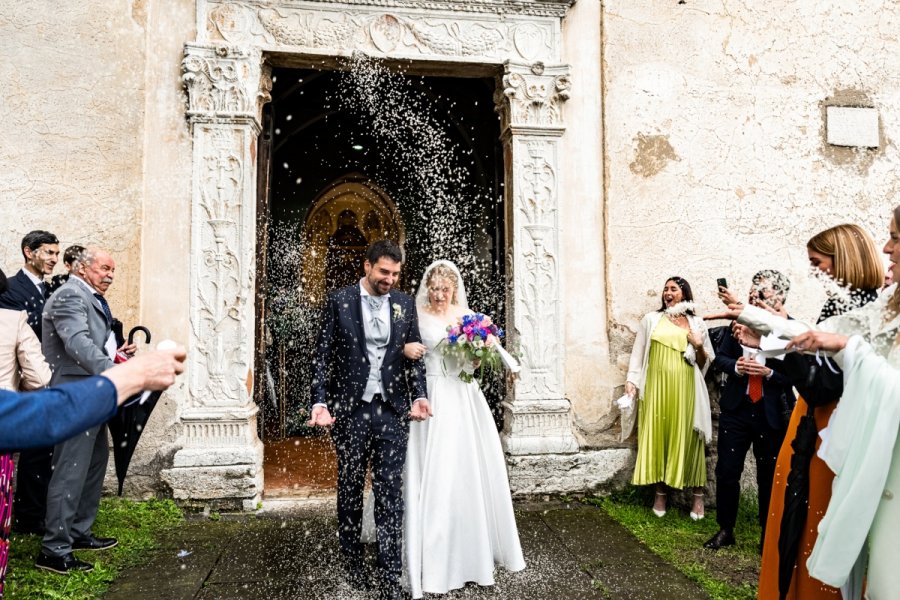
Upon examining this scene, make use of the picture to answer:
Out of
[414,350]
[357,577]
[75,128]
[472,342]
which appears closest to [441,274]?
[472,342]

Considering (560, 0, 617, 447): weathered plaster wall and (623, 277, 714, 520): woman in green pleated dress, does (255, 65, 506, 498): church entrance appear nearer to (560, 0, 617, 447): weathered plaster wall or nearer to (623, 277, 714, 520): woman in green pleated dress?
(560, 0, 617, 447): weathered plaster wall

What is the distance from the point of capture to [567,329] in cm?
595

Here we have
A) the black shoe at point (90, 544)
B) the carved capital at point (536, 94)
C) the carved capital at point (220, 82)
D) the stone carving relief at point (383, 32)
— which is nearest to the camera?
the black shoe at point (90, 544)

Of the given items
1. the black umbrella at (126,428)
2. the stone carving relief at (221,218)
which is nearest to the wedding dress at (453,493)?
the black umbrella at (126,428)

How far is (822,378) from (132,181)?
5.33 m

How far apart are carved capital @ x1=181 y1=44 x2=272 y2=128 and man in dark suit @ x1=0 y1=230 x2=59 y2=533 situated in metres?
1.67

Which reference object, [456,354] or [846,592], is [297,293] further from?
[846,592]

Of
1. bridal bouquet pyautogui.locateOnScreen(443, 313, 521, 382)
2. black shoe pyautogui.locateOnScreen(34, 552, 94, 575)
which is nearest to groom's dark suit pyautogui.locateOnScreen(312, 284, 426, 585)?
bridal bouquet pyautogui.locateOnScreen(443, 313, 521, 382)

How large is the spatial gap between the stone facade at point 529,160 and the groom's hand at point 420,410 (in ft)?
6.59

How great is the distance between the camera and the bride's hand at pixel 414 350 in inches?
154

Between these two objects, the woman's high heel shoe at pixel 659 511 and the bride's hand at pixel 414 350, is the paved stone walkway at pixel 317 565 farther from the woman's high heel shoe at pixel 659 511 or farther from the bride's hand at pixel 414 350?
the bride's hand at pixel 414 350

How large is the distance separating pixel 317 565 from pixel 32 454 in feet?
7.91

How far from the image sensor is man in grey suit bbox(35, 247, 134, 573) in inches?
154

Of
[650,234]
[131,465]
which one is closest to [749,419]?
[650,234]
